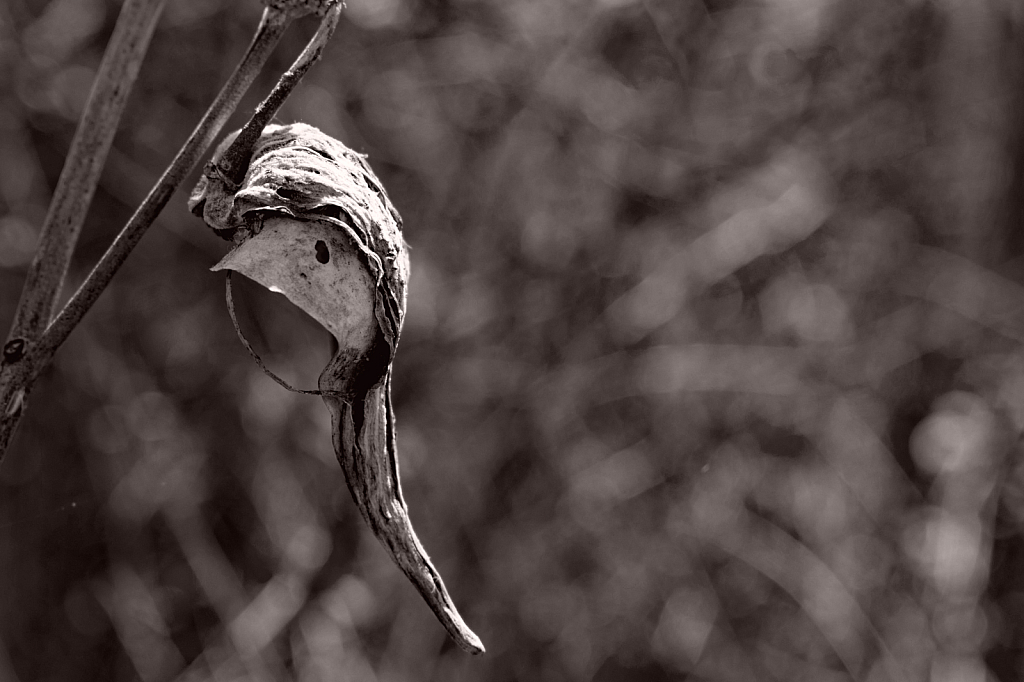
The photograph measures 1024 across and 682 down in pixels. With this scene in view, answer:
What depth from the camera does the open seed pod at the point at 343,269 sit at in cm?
35

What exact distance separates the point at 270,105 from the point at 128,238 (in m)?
0.08

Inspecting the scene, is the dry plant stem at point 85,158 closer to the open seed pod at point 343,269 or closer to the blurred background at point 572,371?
the open seed pod at point 343,269

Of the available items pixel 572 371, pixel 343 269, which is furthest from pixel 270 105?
pixel 572 371

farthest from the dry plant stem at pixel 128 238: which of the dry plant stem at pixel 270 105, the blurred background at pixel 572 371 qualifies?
the blurred background at pixel 572 371

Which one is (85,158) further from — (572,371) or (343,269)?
(572,371)

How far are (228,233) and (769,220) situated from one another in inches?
54.1

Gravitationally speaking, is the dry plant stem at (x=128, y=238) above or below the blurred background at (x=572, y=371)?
above

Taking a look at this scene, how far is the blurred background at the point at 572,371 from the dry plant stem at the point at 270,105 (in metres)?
0.78

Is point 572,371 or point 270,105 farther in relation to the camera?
point 572,371

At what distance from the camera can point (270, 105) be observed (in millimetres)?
354

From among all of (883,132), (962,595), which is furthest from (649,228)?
(962,595)

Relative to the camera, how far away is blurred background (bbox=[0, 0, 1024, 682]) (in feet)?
4.22

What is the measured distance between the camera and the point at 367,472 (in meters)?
0.38

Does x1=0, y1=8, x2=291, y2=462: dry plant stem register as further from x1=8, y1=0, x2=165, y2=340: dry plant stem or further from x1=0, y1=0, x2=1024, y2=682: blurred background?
x1=0, y1=0, x2=1024, y2=682: blurred background
